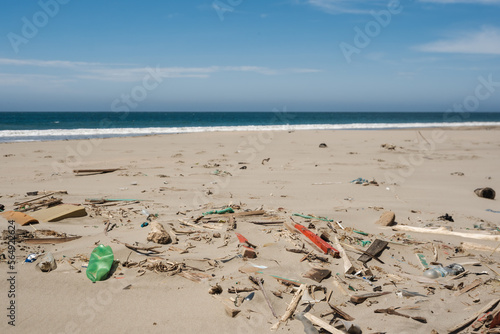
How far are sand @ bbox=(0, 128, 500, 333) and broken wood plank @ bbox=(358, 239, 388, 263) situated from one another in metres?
0.07

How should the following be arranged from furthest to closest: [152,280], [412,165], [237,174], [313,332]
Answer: [412,165] < [237,174] < [152,280] < [313,332]

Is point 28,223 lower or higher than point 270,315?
higher

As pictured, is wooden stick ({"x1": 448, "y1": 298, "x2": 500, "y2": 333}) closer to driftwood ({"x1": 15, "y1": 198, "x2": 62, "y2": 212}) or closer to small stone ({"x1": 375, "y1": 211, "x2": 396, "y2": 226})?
small stone ({"x1": 375, "y1": 211, "x2": 396, "y2": 226})

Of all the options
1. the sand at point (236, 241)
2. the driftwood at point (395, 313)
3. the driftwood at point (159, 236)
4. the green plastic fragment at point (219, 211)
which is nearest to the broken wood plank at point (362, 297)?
the sand at point (236, 241)

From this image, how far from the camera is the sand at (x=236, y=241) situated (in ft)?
9.04

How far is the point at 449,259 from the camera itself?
388cm

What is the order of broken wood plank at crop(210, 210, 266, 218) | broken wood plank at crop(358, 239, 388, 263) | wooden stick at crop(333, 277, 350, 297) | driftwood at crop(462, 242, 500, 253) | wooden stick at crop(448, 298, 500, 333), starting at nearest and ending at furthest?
wooden stick at crop(448, 298, 500, 333)
wooden stick at crop(333, 277, 350, 297)
broken wood plank at crop(358, 239, 388, 263)
driftwood at crop(462, 242, 500, 253)
broken wood plank at crop(210, 210, 266, 218)

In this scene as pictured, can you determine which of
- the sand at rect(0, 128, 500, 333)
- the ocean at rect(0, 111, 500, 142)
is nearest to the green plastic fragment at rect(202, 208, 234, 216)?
the sand at rect(0, 128, 500, 333)

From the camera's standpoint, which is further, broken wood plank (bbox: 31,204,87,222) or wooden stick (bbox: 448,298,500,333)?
broken wood plank (bbox: 31,204,87,222)

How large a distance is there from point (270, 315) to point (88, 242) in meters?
2.32

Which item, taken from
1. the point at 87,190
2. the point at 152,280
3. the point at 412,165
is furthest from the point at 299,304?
the point at 412,165

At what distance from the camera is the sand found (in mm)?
2754

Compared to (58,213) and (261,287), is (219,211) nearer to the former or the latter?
(261,287)

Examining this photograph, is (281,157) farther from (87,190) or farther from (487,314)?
(487,314)
